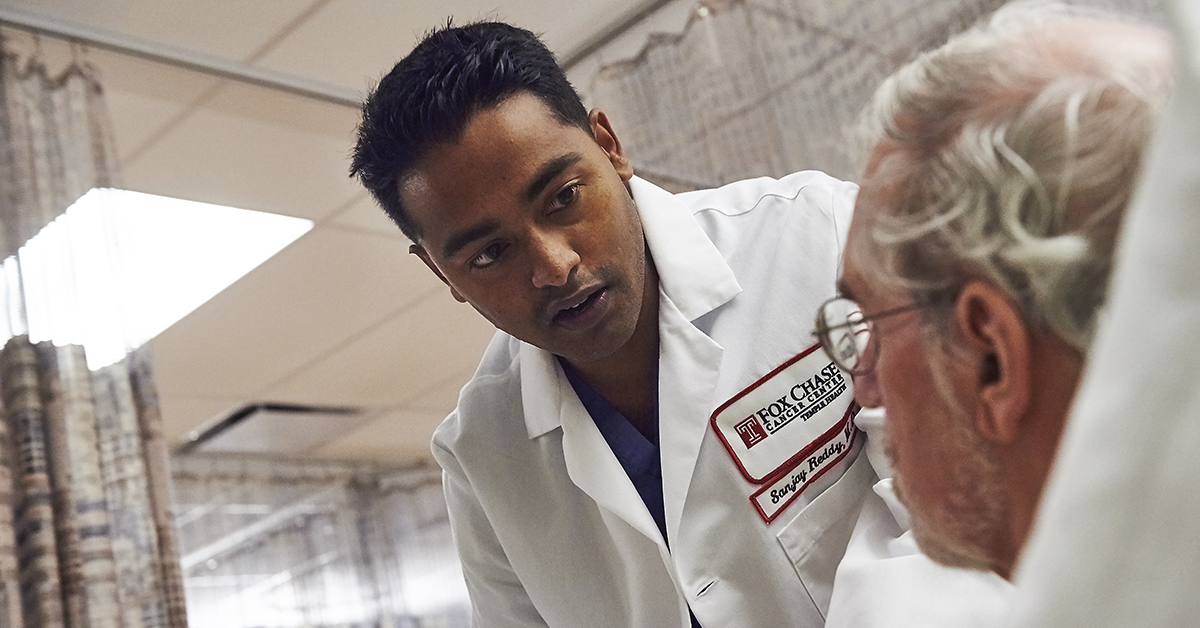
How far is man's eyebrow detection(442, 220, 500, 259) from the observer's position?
1248 millimetres

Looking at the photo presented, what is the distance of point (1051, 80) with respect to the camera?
552 mm

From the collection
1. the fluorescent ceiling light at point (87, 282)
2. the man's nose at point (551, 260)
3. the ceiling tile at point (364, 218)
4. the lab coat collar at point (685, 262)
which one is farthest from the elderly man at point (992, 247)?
the ceiling tile at point (364, 218)

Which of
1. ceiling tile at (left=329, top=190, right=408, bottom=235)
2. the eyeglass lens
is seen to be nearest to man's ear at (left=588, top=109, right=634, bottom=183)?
the eyeglass lens

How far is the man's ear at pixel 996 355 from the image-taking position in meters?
0.51

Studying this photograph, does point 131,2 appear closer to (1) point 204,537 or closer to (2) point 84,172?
(2) point 84,172

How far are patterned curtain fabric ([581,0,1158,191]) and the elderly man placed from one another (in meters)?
1.83

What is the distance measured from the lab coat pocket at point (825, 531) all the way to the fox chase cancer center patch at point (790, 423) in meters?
0.02

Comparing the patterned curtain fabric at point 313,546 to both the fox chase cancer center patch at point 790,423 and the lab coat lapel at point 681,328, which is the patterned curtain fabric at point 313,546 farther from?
the fox chase cancer center patch at point 790,423

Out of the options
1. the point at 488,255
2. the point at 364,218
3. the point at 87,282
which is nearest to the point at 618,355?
the point at 488,255

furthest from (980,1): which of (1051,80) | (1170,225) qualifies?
(1170,225)

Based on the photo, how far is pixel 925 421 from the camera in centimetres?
60

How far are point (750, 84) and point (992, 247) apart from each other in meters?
2.28

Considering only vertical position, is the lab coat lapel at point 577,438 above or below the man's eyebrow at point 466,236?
below

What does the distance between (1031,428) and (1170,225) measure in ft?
0.80
